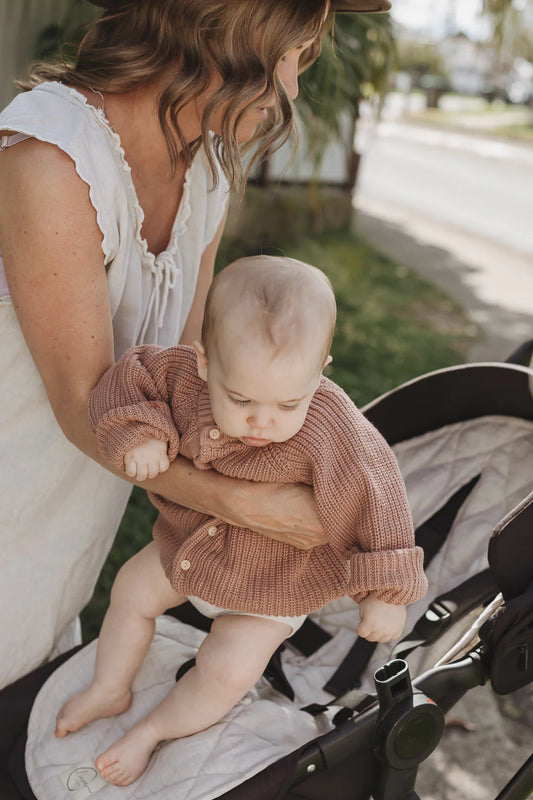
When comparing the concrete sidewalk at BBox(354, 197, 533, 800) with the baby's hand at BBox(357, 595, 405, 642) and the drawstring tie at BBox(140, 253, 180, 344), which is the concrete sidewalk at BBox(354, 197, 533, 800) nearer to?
A: the baby's hand at BBox(357, 595, 405, 642)

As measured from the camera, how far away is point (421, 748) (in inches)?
51.1

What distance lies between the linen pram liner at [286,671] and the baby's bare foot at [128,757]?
0.02m

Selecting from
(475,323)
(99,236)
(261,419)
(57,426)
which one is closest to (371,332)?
(475,323)

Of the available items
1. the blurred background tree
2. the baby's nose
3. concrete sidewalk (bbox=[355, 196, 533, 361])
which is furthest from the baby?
concrete sidewalk (bbox=[355, 196, 533, 361])

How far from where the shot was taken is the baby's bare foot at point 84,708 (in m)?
1.44

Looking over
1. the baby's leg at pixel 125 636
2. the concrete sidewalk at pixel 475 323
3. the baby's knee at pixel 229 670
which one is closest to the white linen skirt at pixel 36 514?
the baby's leg at pixel 125 636

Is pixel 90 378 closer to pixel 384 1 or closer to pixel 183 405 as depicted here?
pixel 183 405

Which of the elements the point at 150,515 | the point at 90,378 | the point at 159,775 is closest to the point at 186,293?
the point at 90,378

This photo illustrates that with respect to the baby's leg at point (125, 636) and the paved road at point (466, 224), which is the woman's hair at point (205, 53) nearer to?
the baby's leg at point (125, 636)

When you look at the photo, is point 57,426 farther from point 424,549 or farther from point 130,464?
point 424,549

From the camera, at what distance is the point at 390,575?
121 centimetres

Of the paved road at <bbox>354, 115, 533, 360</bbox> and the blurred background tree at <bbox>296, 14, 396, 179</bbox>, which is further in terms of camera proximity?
the paved road at <bbox>354, 115, 533, 360</bbox>

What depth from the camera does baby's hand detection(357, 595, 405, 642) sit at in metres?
1.26

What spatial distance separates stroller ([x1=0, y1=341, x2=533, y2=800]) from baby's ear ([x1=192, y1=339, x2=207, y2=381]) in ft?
1.77
